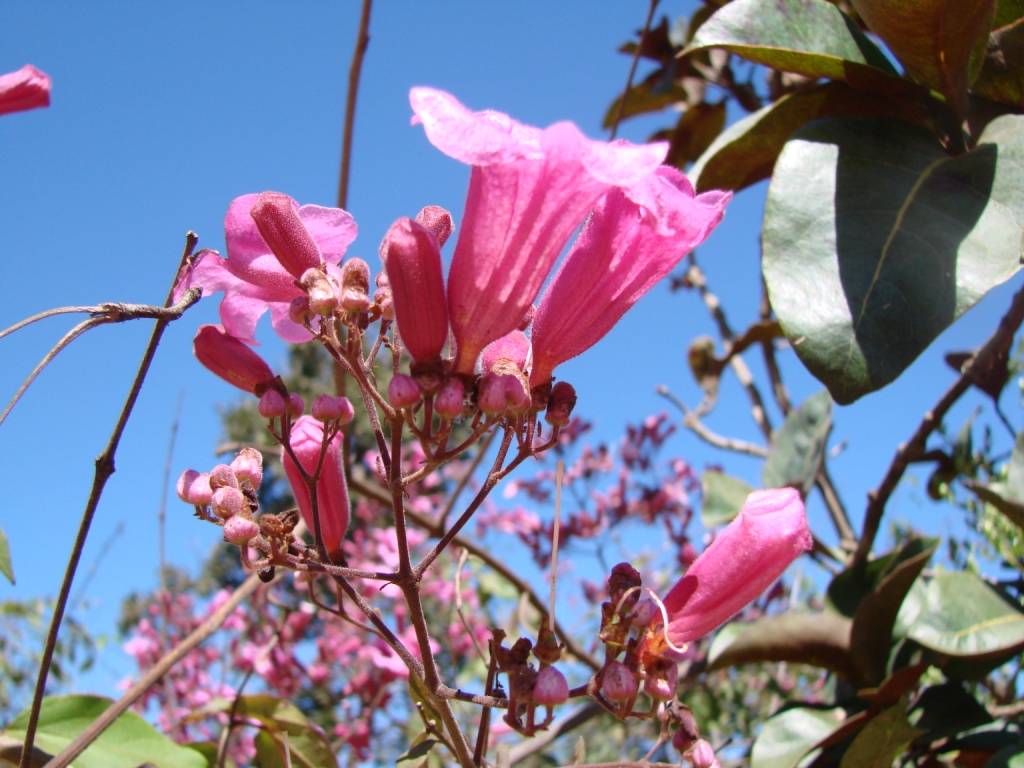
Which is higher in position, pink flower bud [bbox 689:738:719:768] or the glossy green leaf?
the glossy green leaf

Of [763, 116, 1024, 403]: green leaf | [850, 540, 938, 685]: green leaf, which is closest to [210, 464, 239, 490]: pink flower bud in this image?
[763, 116, 1024, 403]: green leaf

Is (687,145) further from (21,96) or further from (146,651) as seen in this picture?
(146,651)

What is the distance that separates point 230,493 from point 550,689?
1.33 ft

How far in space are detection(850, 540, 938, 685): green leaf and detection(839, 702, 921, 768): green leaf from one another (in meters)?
0.27

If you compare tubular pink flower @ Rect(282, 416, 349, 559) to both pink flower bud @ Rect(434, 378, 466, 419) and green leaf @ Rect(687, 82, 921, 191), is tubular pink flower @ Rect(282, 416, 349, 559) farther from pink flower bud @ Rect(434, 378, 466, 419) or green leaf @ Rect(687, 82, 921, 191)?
green leaf @ Rect(687, 82, 921, 191)

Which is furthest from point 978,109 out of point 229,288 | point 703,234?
point 229,288

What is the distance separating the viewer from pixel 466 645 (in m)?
4.51

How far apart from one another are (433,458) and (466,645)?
3.92 m

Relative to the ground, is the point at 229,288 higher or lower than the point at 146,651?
lower

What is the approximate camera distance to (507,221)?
0.86 meters

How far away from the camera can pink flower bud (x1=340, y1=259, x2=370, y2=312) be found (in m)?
0.83

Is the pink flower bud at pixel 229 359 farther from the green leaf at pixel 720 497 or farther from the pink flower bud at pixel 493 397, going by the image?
the green leaf at pixel 720 497

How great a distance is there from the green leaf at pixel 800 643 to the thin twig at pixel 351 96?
1231 mm

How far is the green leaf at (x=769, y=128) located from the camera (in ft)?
4.93
